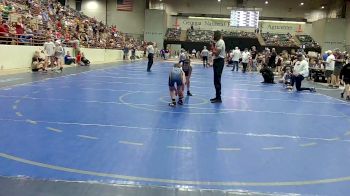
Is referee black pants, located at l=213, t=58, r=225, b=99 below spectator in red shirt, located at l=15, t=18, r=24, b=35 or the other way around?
below

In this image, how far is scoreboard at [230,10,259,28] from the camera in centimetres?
4397

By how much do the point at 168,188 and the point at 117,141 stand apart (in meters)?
1.95

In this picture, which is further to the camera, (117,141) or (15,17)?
(15,17)

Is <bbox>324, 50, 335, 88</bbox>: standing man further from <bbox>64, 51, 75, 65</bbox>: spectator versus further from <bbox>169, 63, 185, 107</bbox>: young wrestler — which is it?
<bbox>64, 51, 75, 65</bbox>: spectator

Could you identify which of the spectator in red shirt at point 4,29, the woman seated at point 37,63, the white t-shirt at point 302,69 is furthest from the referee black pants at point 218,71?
the spectator in red shirt at point 4,29

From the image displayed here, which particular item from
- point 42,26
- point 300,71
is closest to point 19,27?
point 42,26

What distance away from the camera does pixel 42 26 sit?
2412 cm

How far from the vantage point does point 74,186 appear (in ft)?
12.7

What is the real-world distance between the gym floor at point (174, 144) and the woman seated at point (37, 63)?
788 cm

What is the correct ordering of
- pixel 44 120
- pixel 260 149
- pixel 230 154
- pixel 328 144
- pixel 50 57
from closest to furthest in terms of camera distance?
pixel 230 154 → pixel 260 149 → pixel 328 144 → pixel 44 120 → pixel 50 57

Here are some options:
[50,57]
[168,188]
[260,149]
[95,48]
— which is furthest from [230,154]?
[95,48]

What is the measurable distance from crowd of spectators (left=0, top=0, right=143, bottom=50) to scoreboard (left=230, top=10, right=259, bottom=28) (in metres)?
15.2

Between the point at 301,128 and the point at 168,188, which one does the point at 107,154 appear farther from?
the point at 301,128

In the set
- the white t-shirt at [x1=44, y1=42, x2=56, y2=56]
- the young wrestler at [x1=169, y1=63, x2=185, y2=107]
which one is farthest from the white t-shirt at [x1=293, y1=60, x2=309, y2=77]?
the white t-shirt at [x1=44, y1=42, x2=56, y2=56]
